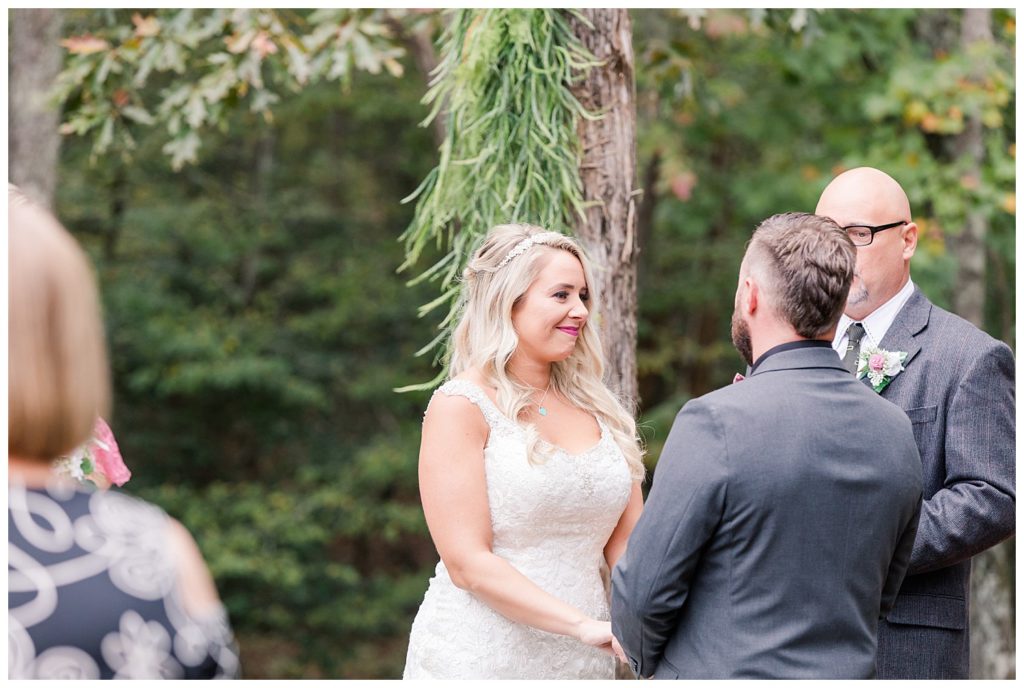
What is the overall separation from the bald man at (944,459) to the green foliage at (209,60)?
263 centimetres

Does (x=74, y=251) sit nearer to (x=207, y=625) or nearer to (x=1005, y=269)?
(x=207, y=625)

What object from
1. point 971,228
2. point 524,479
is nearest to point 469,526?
point 524,479

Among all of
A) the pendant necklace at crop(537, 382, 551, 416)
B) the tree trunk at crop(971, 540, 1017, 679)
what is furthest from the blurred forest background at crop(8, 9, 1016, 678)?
the pendant necklace at crop(537, 382, 551, 416)

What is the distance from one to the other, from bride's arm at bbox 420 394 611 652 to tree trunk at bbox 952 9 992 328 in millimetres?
4004

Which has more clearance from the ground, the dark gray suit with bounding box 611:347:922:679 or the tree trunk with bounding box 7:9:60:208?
the tree trunk with bounding box 7:9:60:208

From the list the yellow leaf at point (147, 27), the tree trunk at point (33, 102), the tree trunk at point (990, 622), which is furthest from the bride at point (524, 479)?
the tree trunk at point (33, 102)

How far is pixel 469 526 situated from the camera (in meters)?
2.39

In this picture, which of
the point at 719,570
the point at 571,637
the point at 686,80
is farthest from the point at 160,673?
the point at 686,80

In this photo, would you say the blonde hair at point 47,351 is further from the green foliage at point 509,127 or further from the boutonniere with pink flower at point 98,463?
the green foliage at point 509,127

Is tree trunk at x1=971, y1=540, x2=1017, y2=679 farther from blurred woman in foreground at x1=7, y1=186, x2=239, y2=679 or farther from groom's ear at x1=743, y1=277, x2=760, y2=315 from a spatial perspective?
blurred woman in foreground at x1=7, y1=186, x2=239, y2=679

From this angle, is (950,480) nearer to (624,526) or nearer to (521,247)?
(624,526)

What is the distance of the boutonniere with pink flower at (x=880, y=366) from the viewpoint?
8.07ft

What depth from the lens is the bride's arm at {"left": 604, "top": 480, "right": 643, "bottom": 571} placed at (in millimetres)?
2652

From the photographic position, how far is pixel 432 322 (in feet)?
30.1
